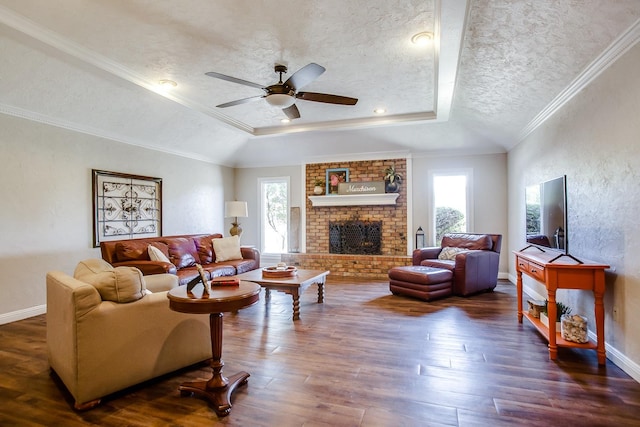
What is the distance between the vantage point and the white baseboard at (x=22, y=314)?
376cm

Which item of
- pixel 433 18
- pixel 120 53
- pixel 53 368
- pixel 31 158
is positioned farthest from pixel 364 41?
pixel 31 158

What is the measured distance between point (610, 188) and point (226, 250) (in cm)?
496

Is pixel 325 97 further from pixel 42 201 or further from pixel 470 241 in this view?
pixel 42 201

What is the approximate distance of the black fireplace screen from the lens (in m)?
6.84

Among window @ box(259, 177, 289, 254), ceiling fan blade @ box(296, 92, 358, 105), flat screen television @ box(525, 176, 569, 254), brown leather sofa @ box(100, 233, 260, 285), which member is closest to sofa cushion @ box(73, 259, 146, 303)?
brown leather sofa @ box(100, 233, 260, 285)

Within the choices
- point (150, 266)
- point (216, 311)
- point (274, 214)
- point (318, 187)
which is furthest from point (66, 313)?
point (274, 214)

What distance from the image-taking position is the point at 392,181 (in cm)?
662

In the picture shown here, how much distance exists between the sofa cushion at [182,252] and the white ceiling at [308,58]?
1.76 m

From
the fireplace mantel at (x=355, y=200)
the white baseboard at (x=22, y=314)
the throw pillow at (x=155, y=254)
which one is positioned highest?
the fireplace mantel at (x=355, y=200)

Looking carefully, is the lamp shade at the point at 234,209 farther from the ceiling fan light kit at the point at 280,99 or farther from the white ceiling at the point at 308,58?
the ceiling fan light kit at the point at 280,99

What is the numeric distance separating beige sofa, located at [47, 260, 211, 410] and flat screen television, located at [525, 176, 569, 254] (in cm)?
358

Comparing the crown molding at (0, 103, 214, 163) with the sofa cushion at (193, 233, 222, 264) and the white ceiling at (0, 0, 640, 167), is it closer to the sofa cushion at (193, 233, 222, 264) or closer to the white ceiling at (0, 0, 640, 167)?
the white ceiling at (0, 0, 640, 167)

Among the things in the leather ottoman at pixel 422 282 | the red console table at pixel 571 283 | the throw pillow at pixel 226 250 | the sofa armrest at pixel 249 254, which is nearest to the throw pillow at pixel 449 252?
the leather ottoman at pixel 422 282

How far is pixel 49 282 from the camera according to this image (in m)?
2.57
